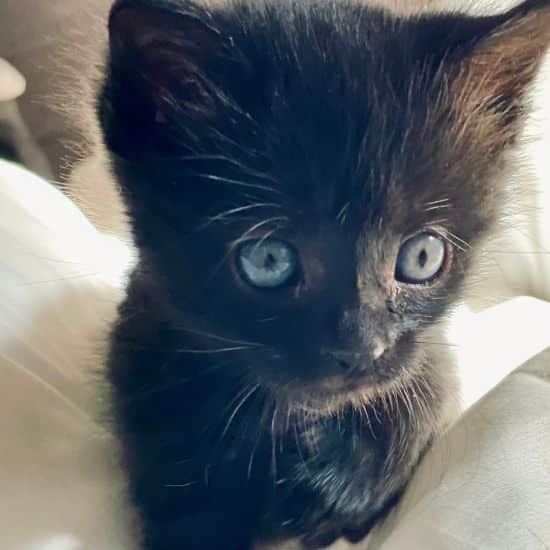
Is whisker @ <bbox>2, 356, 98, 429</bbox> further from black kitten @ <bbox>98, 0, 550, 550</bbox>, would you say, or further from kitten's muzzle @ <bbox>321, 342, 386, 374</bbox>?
kitten's muzzle @ <bbox>321, 342, 386, 374</bbox>

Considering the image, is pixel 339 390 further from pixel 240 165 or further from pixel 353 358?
pixel 240 165

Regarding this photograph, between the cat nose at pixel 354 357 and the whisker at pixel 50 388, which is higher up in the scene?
the cat nose at pixel 354 357

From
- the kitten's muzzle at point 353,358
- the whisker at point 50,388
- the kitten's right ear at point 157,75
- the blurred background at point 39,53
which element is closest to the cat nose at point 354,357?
the kitten's muzzle at point 353,358

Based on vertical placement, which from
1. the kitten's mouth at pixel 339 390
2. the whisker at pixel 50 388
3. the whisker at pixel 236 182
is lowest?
the whisker at pixel 50 388

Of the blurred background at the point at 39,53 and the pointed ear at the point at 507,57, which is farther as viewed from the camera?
the blurred background at the point at 39,53

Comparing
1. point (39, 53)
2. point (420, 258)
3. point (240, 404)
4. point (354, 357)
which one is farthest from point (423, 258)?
point (39, 53)

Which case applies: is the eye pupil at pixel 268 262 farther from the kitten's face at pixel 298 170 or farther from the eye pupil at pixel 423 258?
the eye pupil at pixel 423 258
